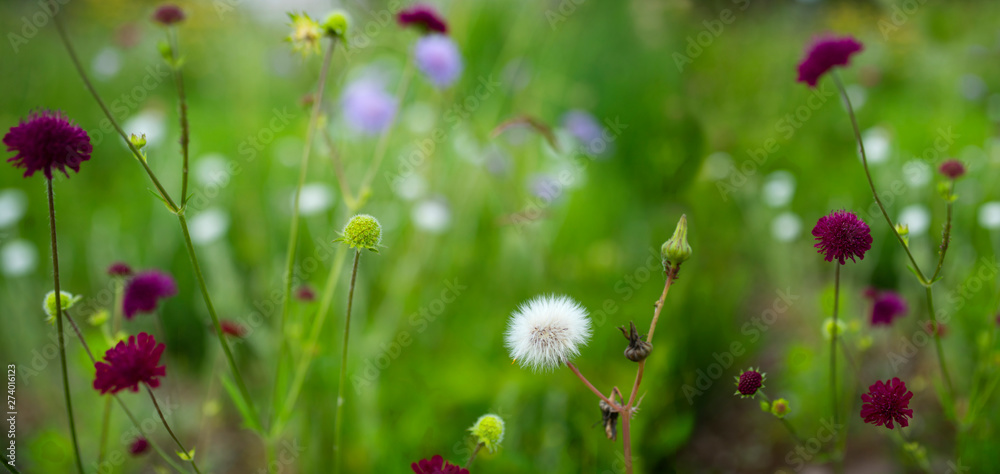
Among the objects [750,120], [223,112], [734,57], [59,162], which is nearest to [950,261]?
[750,120]

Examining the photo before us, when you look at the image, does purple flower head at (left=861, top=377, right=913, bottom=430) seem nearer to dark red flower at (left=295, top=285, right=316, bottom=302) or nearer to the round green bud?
the round green bud

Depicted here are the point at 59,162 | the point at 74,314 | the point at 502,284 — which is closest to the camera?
the point at 59,162

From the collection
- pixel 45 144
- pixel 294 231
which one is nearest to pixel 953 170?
pixel 294 231

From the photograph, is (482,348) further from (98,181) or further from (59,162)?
(98,181)

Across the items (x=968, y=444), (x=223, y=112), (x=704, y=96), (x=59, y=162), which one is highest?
(x=223, y=112)

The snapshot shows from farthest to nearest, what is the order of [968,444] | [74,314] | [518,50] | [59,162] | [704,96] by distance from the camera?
[518,50]
[704,96]
[74,314]
[968,444]
[59,162]

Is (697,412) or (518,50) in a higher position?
(518,50)
